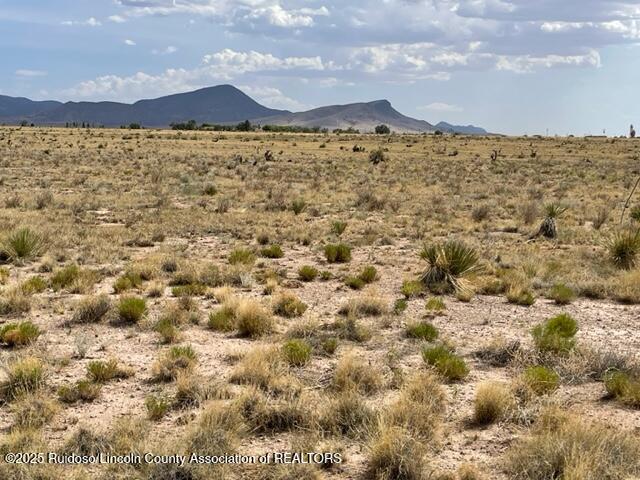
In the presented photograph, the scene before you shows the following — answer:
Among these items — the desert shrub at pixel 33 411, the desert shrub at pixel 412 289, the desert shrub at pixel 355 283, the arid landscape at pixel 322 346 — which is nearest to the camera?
the arid landscape at pixel 322 346

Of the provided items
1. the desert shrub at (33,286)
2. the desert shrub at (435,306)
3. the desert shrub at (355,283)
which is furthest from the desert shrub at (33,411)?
the desert shrub at (355,283)

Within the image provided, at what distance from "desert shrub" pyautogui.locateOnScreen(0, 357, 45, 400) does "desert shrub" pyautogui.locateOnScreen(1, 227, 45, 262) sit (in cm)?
721

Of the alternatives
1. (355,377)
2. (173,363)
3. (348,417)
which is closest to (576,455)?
(348,417)

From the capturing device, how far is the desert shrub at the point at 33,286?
11.4 m

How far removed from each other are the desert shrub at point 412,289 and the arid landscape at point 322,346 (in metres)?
0.05

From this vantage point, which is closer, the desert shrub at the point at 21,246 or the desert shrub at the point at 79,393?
the desert shrub at the point at 79,393

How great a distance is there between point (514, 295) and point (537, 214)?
36.5 ft

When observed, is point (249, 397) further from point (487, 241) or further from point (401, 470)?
point (487, 241)

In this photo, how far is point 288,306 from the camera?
35.0ft

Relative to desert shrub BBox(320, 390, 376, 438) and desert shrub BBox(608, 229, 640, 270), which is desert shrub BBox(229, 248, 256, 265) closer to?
desert shrub BBox(320, 390, 376, 438)

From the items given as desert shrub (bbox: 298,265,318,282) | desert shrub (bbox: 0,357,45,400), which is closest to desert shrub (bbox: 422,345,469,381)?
desert shrub (bbox: 0,357,45,400)

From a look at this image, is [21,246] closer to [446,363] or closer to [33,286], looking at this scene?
[33,286]

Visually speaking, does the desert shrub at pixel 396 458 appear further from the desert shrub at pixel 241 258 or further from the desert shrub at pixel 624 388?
the desert shrub at pixel 241 258

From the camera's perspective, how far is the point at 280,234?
59.9 ft
